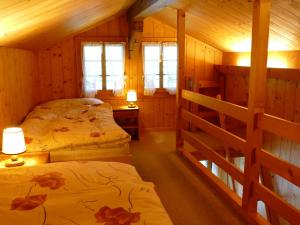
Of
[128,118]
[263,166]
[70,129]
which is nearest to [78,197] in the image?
[263,166]

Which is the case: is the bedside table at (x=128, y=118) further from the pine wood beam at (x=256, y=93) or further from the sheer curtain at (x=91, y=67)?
the pine wood beam at (x=256, y=93)

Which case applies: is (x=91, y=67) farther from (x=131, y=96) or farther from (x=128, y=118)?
(x=128, y=118)

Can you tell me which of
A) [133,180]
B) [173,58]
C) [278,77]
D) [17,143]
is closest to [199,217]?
[133,180]

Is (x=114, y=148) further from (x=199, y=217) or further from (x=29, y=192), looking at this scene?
(x=29, y=192)

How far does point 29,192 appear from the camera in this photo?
162cm

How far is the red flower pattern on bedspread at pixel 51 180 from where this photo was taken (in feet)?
5.59

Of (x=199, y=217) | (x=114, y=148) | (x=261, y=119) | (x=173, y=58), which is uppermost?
(x=173, y=58)

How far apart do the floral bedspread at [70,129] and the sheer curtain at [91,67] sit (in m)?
0.90

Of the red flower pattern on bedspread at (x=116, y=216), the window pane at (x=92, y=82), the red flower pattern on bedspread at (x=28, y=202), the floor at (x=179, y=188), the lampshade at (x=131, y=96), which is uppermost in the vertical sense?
the window pane at (x=92, y=82)

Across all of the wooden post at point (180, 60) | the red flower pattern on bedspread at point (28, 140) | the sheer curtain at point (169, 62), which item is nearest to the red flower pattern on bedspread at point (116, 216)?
the red flower pattern on bedspread at point (28, 140)

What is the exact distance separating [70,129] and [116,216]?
197 centimetres

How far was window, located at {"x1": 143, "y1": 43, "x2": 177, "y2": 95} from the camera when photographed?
16.8ft

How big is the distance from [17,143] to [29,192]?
923mm

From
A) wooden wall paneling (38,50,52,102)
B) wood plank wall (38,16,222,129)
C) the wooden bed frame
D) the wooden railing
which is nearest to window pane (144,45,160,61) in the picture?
wood plank wall (38,16,222,129)
